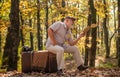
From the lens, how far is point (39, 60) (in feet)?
27.8

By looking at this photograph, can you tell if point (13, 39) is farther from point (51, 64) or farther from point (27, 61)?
point (51, 64)

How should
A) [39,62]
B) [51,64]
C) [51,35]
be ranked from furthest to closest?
[39,62], [51,64], [51,35]

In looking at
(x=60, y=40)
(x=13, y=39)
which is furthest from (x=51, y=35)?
(x=13, y=39)

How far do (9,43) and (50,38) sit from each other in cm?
281

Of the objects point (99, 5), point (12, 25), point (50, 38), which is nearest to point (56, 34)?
point (50, 38)

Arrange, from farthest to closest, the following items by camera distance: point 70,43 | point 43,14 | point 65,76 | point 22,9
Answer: point 43,14 < point 22,9 < point 70,43 < point 65,76

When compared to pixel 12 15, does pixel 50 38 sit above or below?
below

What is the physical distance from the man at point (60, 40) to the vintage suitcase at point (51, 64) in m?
0.27

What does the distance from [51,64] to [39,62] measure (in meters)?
0.41

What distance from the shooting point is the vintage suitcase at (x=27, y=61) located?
8.36 m

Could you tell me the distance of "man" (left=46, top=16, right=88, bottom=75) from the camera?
793 centimetres

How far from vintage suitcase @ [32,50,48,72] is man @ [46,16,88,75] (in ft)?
0.99

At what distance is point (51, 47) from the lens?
8078 mm

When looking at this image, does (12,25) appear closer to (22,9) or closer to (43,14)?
(22,9)
